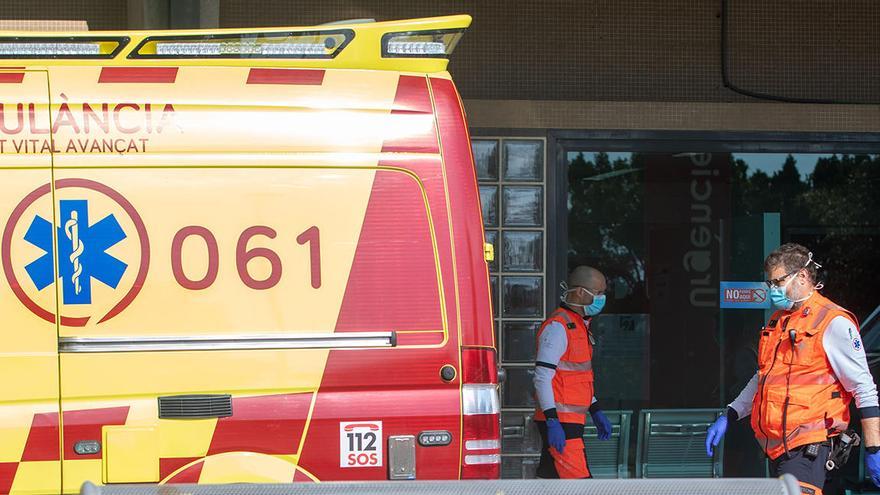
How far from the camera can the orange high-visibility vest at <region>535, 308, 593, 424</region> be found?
675 cm

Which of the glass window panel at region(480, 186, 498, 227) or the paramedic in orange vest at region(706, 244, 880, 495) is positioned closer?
the paramedic in orange vest at region(706, 244, 880, 495)

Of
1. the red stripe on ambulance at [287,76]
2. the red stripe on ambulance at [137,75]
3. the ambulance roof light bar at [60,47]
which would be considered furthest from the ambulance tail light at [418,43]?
the ambulance roof light bar at [60,47]

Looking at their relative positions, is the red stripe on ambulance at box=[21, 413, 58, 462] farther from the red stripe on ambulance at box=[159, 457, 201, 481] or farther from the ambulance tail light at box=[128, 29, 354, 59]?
the ambulance tail light at box=[128, 29, 354, 59]

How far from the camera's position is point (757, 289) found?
877 centimetres

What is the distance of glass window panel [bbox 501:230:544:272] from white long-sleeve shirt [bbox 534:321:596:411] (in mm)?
1879

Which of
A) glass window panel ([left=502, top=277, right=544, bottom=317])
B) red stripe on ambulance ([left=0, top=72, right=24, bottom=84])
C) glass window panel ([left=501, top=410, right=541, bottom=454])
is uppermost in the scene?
red stripe on ambulance ([left=0, top=72, right=24, bottom=84])

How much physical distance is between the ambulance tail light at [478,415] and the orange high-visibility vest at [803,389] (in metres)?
1.67

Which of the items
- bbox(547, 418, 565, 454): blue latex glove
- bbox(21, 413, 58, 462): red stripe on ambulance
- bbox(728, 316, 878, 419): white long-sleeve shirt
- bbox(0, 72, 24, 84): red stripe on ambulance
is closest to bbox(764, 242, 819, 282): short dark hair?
bbox(728, 316, 878, 419): white long-sleeve shirt

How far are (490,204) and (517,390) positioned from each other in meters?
1.40

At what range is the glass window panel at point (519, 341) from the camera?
27.9 feet

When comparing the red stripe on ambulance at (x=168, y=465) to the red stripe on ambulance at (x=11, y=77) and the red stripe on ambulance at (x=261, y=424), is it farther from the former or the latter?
the red stripe on ambulance at (x=11, y=77)

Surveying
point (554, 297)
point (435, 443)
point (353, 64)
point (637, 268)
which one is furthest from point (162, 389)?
point (637, 268)

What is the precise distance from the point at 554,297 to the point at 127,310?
188 inches

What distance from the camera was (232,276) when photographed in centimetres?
423
